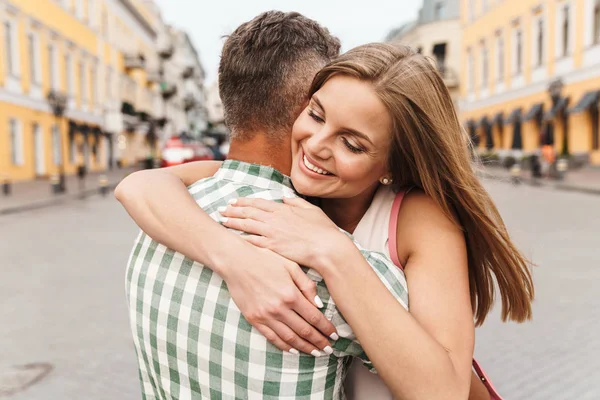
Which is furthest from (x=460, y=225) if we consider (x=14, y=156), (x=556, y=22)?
(x=556, y=22)

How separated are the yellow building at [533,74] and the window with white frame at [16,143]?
67.7 ft

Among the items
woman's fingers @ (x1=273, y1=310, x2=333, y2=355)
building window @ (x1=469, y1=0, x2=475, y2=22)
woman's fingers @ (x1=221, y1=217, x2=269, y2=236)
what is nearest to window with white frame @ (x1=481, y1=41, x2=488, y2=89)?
building window @ (x1=469, y1=0, x2=475, y2=22)

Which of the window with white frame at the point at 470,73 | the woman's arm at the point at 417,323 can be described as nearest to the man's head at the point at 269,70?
the woman's arm at the point at 417,323

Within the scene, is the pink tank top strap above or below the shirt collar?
below

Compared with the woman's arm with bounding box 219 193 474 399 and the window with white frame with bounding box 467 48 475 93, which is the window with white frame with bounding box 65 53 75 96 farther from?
the woman's arm with bounding box 219 193 474 399

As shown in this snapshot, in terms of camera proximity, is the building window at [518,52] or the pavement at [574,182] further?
the building window at [518,52]

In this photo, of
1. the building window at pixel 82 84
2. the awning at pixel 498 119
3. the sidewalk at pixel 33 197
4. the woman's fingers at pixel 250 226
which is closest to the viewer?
the woman's fingers at pixel 250 226

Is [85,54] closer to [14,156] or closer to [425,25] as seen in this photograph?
[14,156]

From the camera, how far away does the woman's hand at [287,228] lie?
1.24 meters

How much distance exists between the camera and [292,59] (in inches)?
57.9

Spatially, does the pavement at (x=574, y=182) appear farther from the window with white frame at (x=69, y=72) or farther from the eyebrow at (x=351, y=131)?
the window with white frame at (x=69, y=72)

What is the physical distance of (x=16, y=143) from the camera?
80.6 feet

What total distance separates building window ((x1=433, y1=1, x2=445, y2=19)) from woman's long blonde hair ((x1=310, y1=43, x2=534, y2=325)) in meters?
55.2

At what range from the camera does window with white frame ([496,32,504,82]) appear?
118 ft
